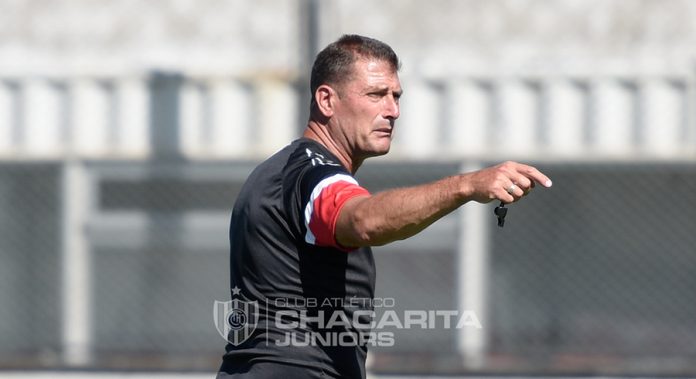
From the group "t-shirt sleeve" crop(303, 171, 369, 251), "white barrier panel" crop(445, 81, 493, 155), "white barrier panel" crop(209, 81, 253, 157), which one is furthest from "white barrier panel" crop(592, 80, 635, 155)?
"t-shirt sleeve" crop(303, 171, 369, 251)

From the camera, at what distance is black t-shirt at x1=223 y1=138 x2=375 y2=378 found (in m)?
3.16

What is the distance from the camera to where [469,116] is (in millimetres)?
6816

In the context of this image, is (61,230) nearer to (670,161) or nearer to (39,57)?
(39,57)

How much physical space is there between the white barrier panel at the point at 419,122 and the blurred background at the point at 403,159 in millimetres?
12

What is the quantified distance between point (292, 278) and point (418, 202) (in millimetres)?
546

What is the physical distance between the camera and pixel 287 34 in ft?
23.8

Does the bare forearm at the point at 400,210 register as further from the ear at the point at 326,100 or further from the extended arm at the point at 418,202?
the ear at the point at 326,100

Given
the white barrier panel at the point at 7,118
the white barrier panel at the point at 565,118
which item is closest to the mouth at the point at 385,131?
the white barrier panel at the point at 565,118

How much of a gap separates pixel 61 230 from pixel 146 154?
0.79 m

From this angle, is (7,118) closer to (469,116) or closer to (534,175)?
(469,116)

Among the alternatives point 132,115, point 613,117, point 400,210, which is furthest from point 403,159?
point 400,210

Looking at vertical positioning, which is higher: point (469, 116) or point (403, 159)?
point (469, 116)

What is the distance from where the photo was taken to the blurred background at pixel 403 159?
677 centimetres

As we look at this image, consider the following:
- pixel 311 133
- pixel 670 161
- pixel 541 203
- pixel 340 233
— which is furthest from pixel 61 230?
pixel 340 233
